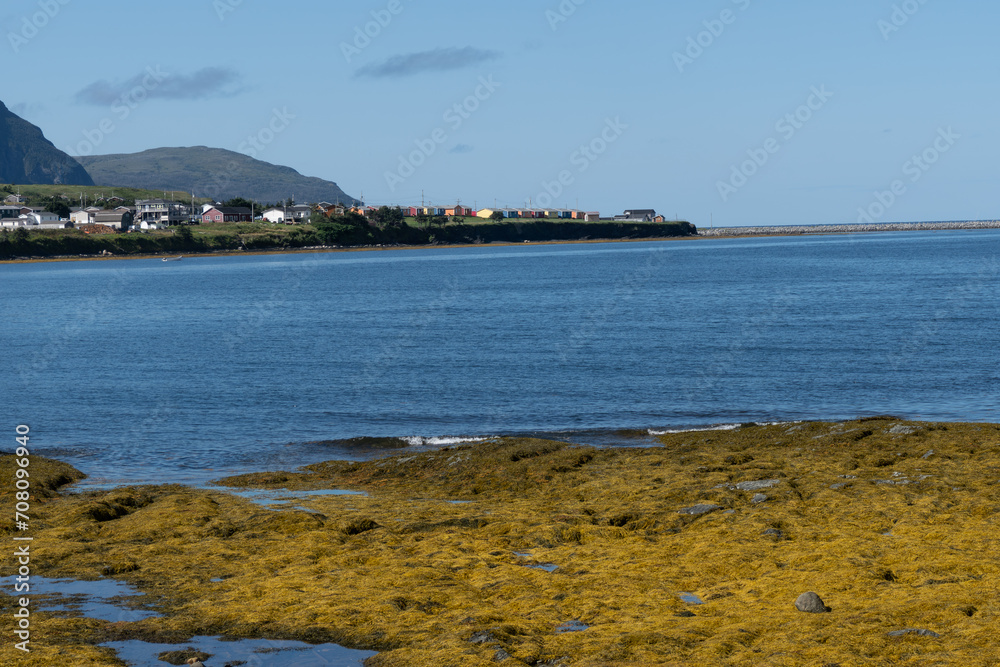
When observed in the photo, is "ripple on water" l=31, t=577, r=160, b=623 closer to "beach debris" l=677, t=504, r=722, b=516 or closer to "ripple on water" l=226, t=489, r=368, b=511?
Answer: "ripple on water" l=226, t=489, r=368, b=511

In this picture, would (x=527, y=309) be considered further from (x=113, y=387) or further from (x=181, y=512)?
(x=181, y=512)

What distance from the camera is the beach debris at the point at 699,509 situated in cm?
2086

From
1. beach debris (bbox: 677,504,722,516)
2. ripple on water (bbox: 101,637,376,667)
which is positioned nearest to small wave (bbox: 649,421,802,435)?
beach debris (bbox: 677,504,722,516)

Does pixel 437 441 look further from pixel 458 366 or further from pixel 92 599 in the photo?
pixel 458 366

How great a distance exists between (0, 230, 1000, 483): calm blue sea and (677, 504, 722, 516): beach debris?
12377 millimetres

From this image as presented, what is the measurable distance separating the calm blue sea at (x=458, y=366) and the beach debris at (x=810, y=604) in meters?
19.0

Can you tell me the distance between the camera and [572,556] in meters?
18.1

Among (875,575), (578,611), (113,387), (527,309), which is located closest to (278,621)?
(578,611)

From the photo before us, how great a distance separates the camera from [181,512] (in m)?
22.3

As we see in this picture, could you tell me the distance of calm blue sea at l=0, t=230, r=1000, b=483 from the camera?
3628 centimetres

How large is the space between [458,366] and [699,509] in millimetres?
32792

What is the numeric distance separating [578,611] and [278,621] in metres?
4.81

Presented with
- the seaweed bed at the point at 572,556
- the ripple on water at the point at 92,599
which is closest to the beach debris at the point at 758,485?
the seaweed bed at the point at 572,556

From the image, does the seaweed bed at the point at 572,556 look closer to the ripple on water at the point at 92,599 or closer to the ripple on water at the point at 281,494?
the ripple on water at the point at 92,599
